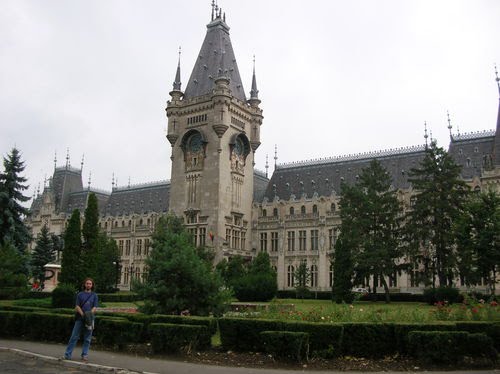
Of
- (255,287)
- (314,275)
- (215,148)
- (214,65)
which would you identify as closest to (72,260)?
(255,287)

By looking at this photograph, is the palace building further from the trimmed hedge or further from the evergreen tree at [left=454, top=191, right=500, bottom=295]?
the trimmed hedge

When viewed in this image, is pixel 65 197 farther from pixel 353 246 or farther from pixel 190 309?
pixel 190 309

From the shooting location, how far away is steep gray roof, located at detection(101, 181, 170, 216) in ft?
283

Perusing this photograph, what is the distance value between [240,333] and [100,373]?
4.94 m

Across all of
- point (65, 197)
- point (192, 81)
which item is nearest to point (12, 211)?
point (192, 81)

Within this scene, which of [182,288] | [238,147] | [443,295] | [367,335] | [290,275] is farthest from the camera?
[238,147]

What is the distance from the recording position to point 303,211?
229 feet

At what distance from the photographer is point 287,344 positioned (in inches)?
607

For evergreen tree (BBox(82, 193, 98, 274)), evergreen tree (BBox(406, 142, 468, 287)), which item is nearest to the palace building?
evergreen tree (BBox(406, 142, 468, 287))

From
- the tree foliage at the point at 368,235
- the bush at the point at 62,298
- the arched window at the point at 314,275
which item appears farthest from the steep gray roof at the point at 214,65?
the bush at the point at 62,298

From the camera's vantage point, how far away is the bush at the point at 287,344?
15.2 metres

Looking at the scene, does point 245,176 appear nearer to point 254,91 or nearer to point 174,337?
point 254,91

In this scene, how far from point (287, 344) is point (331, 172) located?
5787 centimetres

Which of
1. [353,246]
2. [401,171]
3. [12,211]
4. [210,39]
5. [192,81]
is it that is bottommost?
[353,246]
